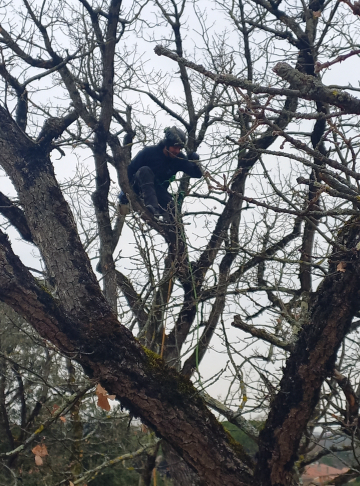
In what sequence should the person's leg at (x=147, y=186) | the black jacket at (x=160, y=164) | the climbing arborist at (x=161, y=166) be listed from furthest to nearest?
the black jacket at (x=160, y=164), the climbing arborist at (x=161, y=166), the person's leg at (x=147, y=186)

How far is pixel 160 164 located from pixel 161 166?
29 millimetres

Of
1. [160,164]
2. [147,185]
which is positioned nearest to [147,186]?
[147,185]

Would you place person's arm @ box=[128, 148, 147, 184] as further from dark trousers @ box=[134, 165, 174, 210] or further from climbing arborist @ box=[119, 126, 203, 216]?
dark trousers @ box=[134, 165, 174, 210]

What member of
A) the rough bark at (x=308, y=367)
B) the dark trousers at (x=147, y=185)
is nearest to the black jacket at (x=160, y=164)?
the dark trousers at (x=147, y=185)

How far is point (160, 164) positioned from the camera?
5.64m

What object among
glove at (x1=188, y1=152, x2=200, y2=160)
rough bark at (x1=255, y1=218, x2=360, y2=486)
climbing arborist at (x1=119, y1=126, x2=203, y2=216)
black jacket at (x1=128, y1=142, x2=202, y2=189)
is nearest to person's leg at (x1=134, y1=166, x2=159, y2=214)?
climbing arborist at (x1=119, y1=126, x2=203, y2=216)

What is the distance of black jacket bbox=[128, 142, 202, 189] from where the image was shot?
18.4ft

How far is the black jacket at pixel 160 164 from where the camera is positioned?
562 centimetres

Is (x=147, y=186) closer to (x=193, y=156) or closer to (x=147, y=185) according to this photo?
(x=147, y=185)

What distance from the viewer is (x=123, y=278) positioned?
5938 millimetres

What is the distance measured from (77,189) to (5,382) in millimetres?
4800

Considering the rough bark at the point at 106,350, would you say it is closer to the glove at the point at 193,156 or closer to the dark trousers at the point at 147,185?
the dark trousers at the point at 147,185

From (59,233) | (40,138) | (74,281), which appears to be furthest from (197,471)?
(40,138)

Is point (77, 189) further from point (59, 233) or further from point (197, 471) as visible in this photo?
point (197, 471)
